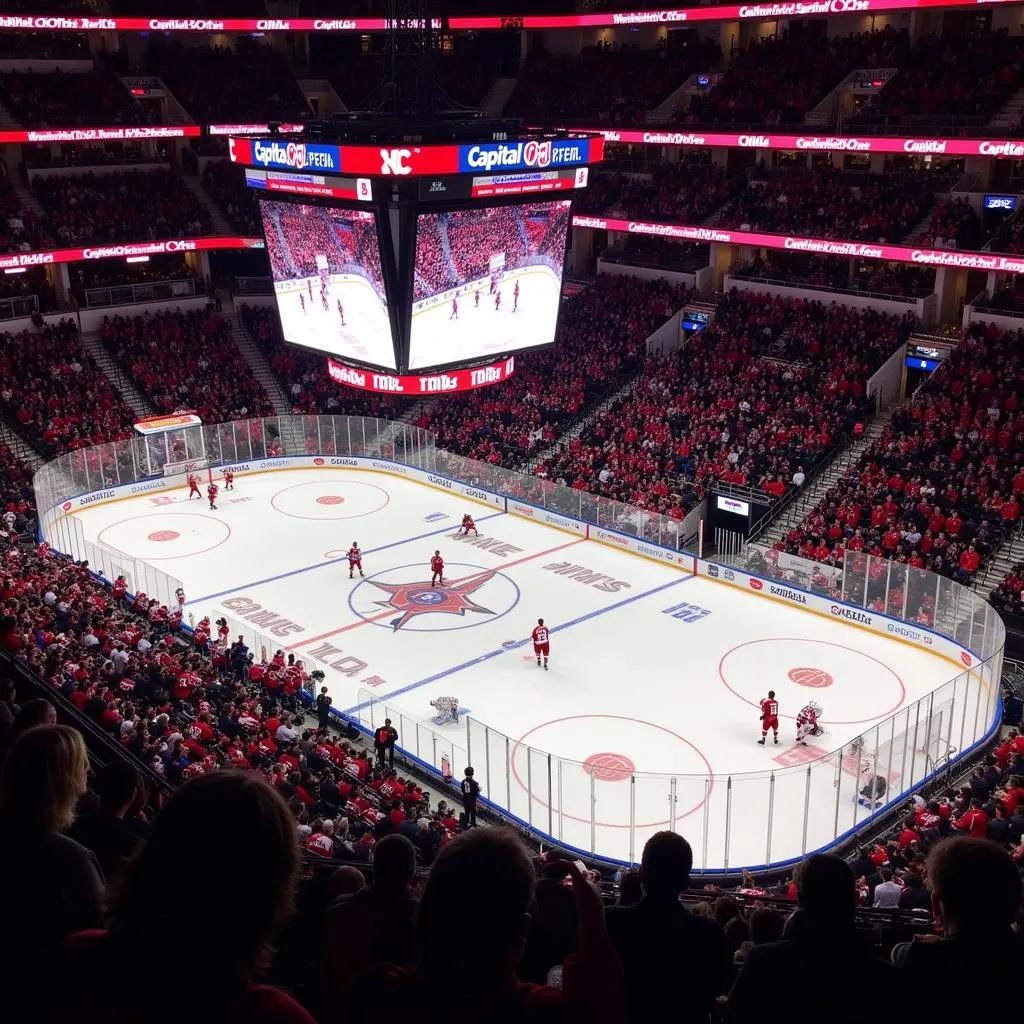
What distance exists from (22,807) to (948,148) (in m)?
35.9

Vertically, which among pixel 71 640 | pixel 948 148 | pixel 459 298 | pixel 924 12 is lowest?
pixel 71 640

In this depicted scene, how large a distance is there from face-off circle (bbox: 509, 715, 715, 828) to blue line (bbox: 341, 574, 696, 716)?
10.7 ft

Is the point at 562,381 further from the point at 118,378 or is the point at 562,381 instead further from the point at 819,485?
the point at 118,378

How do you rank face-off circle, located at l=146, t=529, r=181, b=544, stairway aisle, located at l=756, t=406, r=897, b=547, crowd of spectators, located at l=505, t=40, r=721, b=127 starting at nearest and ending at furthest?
stairway aisle, located at l=756, t=406, r=897, b=547, face-off circle, located at l=146, t=529, r=181, b=544, crowd of spectators, located at l=505, t=40, r=721, b=127

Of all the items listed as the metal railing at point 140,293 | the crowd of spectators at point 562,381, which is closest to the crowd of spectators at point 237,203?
the metal railing at point 140,293

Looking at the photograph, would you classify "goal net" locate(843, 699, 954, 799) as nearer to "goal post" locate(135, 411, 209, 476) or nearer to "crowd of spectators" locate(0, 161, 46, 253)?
"goal post" locate(135, 411, 209, 476)

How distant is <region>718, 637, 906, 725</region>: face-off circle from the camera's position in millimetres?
22281

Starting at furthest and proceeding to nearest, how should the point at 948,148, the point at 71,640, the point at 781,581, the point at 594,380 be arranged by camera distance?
the point at 594,380 → the point at 948,148 → the point at 781,581 → the point at 71,640

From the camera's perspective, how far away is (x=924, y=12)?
133 feet

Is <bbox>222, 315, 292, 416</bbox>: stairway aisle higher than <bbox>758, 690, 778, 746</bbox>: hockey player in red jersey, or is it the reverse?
<bbox>222, 315, 292, 416</bbox>: stairway aisle

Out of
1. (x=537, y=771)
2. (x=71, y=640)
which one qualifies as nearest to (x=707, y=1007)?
(x=537, y=771)

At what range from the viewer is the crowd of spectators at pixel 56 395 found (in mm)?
37094

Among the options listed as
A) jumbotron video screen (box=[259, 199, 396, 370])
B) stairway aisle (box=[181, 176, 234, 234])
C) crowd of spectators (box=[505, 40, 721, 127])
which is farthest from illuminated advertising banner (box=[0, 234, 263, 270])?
jumbotron video screen (box=[259, 199, 396, 370])

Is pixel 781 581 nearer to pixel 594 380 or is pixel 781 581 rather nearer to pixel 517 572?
pixel 517 572
